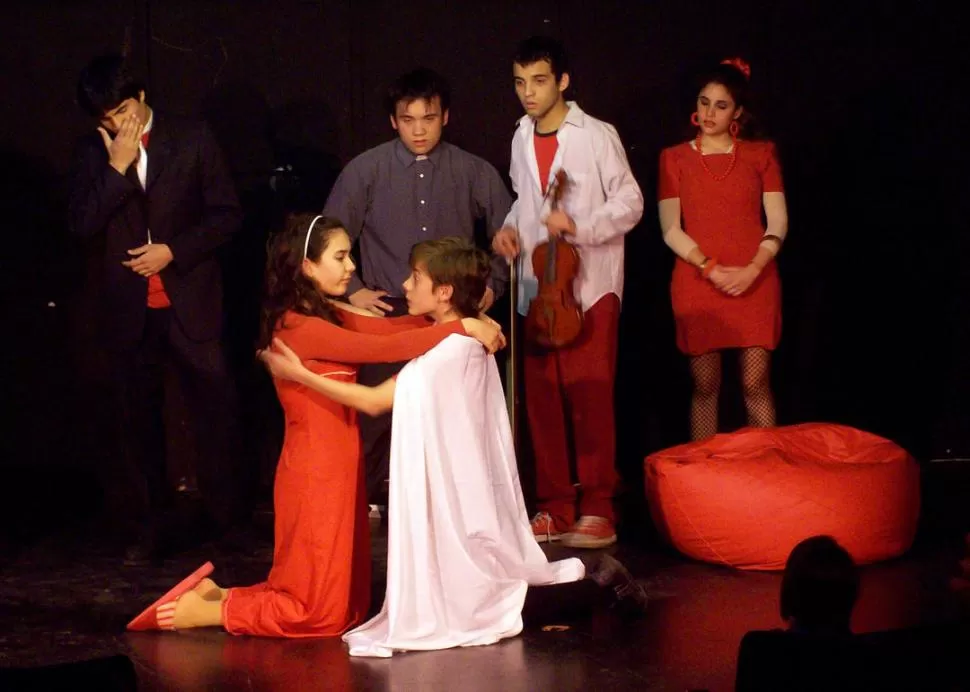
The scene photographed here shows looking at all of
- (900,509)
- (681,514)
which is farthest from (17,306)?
(900,509)

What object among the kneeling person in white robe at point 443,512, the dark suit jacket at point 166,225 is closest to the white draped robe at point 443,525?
the kneeling person in white robe at point 443,512

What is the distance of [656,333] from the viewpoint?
627 centimetres

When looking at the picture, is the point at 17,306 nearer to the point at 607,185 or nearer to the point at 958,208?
the point at 607,185

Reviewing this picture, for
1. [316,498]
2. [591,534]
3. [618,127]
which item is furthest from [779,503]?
[618,127]

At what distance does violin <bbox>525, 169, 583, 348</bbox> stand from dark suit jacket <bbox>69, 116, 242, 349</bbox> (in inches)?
42.7

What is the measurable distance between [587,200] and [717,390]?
881mm

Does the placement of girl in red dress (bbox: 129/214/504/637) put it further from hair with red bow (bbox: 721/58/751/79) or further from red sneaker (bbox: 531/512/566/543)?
hair with red bow (bbox: 721/58/751/79)

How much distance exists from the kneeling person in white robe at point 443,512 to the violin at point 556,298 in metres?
0.95

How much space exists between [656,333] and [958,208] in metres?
1.34

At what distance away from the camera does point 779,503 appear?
16.0 feet

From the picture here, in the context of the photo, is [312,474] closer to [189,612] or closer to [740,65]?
[189,612]

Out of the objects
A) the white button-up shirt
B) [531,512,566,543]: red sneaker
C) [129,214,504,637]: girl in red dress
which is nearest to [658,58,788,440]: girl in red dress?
the white button-up shirt

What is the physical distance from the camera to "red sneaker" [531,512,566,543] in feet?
17.7

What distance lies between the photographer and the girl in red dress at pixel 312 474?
420 centimetres
